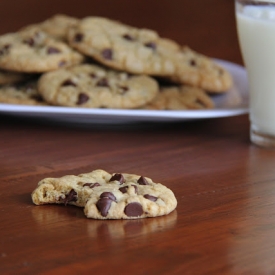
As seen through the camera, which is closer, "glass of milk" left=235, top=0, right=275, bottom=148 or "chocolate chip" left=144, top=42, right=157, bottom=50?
"glass of milk" left=235, top=0, right=275, bottom=148

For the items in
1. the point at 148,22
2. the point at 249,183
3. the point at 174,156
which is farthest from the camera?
the point at 148,22

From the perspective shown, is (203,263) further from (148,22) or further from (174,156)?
(148,22)

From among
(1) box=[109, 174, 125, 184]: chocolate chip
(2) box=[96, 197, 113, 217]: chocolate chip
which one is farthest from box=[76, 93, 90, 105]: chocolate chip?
(2) box=[96, 197, 113, 217]: chocolate chip

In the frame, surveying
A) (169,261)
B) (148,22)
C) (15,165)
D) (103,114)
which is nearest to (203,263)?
(169,261)

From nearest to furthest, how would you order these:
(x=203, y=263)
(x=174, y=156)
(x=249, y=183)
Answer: (x=203, y=263), (x=249, y=183), (x=174, y=156)

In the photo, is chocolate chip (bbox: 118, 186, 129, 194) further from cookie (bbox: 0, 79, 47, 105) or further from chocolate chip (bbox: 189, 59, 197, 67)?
chocolate chip (bbox: 189, 59, 197, 67)

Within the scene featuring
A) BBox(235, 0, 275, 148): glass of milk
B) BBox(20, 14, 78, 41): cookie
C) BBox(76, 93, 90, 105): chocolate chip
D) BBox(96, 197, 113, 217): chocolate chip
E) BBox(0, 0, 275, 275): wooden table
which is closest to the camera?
BBox(0, 0, 275, 275): wooden table

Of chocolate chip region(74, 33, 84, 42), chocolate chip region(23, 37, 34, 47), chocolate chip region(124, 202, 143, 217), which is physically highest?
chocolate chip region(74, 33, 84, 42)
